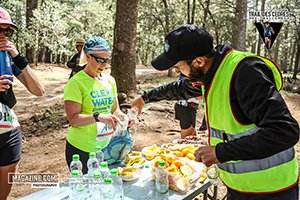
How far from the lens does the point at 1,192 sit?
261 centimetres

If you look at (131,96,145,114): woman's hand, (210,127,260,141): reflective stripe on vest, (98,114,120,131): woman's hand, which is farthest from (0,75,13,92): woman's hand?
(210,127,260,141): reflective stripe on vest

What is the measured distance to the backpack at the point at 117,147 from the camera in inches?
101

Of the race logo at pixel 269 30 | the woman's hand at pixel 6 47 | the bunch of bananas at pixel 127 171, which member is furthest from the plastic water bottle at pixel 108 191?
the race logo at pixel 269 30

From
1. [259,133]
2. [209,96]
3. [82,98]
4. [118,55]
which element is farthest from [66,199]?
[118,55]

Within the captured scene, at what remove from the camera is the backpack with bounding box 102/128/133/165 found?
2.55 meters

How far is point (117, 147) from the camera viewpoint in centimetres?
256

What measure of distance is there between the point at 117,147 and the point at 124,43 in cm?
464

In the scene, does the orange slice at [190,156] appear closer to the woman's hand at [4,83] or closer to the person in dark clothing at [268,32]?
the woman's hand at [4,83]

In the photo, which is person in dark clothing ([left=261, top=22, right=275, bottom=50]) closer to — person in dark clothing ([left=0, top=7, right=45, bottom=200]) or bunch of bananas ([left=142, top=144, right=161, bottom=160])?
bunch of bananas ([left=142, top=144, right=161, bottom=160])

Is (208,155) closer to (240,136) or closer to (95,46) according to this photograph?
(240,136)

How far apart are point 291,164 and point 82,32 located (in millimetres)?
27850

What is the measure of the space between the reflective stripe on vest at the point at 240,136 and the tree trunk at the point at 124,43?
5.41 metres

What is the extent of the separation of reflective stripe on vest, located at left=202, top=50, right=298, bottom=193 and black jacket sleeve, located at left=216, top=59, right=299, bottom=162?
87 mm

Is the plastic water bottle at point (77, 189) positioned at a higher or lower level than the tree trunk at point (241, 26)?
lower
